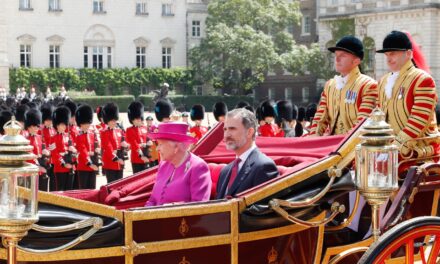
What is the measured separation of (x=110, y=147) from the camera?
12875 mm

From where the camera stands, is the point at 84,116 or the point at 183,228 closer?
the point at 183,228

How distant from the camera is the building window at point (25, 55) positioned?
4797 cm

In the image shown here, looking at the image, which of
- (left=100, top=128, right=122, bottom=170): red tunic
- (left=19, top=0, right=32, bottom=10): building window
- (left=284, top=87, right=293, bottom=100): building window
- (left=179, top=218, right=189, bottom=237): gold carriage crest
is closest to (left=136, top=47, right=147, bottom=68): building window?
(left=19, top=0, right=32, bottom=10): building window

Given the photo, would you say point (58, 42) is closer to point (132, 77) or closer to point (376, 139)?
point (132, 77)

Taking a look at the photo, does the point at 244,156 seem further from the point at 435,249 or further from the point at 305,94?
the point at 305,94

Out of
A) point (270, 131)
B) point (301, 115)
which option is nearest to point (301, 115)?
point (301, 115)

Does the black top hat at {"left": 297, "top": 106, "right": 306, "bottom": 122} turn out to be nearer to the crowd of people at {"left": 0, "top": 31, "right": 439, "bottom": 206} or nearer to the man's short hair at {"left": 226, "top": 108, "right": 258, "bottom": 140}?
the crowd of people at {"left": 0, "top": 31, "right": 439, "bottom": 206}

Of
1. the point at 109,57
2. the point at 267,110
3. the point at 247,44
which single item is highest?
the point at 247,44

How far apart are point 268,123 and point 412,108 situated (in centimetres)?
722

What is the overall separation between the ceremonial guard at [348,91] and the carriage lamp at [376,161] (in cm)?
153

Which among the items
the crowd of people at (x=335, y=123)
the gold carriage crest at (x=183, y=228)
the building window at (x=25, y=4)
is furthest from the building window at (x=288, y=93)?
the gold carriage crest at (x=183, y=228)

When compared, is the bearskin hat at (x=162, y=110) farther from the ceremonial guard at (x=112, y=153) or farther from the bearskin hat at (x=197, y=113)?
Result: the ceremonial guard at (x=112, y=153)

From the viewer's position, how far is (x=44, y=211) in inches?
167

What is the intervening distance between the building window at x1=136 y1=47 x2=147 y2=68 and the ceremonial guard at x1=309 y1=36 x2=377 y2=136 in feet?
146
